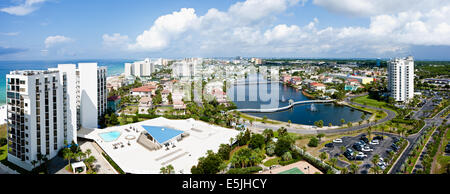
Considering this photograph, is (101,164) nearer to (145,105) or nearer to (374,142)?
Answer: (145,105)

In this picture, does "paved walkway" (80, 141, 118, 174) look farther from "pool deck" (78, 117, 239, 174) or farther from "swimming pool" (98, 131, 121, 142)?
"swimming pool" (98, 131, 121, 142)

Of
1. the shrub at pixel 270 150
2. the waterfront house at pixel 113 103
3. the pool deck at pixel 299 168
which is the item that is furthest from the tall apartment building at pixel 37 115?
the shrub at pixel 270 150

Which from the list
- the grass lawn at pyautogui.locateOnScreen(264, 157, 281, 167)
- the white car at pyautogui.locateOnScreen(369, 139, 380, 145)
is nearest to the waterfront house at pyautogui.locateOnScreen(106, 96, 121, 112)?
the grass lawn at pyautogui.locateOnScreen(264, 157, 281, 167)

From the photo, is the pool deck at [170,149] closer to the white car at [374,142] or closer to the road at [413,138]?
the white car at [374,142]

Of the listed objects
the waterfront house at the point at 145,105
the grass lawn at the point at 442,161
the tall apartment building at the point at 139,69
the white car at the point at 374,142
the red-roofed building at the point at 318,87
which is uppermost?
the tall apartment building at the point at 139,69

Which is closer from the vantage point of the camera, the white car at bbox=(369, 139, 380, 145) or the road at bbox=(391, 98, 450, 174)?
the road at bbox=(391, 98, 450, 174)

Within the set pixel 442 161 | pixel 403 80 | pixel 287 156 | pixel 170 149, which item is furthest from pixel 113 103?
pixel 403 80
